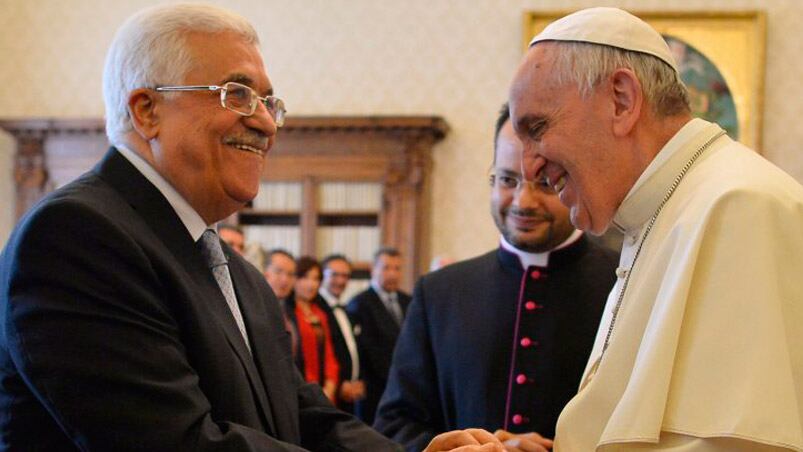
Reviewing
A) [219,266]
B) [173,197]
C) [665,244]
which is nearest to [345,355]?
[219,266]

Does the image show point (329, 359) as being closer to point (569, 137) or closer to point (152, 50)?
point (152, 50)

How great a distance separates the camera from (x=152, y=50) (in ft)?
7.36

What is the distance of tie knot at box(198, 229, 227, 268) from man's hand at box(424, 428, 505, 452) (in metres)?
0.63

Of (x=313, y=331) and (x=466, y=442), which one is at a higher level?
(x=466, y=442)

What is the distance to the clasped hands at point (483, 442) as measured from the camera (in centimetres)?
227

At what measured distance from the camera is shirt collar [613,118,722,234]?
6.31ft

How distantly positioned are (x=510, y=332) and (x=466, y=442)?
617mm

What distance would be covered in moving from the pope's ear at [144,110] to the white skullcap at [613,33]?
0.83 meters

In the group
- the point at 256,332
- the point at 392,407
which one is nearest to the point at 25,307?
the point at 256,332

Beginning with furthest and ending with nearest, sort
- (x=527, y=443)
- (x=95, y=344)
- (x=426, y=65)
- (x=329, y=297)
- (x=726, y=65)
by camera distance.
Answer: (x=426, y=65) < (x=726, y=65) < (x=329, y=297) < (x=527, y=443) < (x=95, y=344)

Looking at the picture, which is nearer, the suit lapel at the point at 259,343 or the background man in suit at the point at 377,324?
the suit lapel at the point at 259,343

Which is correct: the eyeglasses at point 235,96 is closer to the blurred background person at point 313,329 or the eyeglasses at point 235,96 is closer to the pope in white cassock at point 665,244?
the pope in white cassock at point 665,244

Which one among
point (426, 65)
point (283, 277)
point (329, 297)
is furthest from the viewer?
point (426, 65)

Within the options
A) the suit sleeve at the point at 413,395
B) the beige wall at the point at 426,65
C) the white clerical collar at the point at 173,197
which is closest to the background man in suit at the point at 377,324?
the beige wall at the point at 426,65
